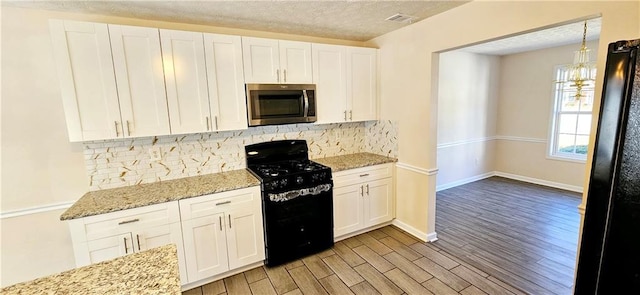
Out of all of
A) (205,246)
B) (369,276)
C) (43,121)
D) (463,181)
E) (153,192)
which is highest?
(43,121)


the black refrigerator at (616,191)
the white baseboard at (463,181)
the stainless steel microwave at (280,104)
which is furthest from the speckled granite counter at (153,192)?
the white baseboard at (463,181)

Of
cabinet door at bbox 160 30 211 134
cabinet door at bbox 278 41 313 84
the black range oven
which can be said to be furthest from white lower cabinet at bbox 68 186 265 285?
cabinet door at bbox 278 41 313 84

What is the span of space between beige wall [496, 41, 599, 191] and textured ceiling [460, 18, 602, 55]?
11.9 inches

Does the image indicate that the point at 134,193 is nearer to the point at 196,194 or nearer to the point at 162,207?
the point at 162,207

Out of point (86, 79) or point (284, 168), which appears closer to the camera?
point (86, 79)

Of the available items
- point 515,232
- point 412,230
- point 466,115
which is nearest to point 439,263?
point 412,230

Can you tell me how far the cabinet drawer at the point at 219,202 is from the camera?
2334 mm

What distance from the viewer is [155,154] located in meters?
2.69

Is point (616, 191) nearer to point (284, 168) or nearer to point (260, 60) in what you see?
point (284, 168)

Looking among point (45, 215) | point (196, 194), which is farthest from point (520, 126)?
point (45, 215)

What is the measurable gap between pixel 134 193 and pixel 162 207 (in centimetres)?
37

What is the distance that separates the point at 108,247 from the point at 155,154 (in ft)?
2.93

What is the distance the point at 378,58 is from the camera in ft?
11.3

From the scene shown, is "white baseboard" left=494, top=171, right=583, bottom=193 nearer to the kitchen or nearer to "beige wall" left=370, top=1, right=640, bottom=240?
"beige wall" left=370, top=1, right=640, bottom=240
